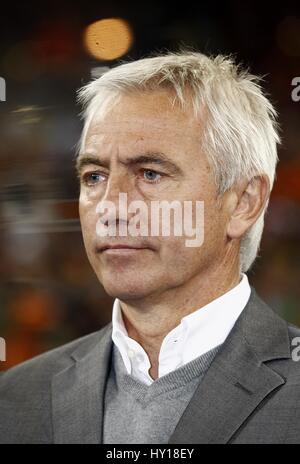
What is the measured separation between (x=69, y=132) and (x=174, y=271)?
12.7 inches

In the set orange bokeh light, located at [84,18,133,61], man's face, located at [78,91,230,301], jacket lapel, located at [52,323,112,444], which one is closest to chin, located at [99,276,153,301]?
man's face, located at [78,91,230,301]

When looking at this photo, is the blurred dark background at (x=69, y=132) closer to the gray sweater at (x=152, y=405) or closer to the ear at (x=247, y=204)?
the ear at (x=247, y=204)

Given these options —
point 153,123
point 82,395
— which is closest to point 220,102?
point 153,123

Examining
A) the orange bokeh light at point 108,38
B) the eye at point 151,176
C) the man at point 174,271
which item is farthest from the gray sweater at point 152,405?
the orange bokeh light at point 108,38

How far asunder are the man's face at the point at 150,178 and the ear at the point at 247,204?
46mm

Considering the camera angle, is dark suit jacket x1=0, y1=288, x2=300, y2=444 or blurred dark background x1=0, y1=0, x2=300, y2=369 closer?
dark suit jacket x1=0, y1=288, x2=300, y2=444

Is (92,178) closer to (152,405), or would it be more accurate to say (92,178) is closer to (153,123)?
(153,123)

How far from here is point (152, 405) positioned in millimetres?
837

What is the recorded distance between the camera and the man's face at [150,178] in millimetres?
839

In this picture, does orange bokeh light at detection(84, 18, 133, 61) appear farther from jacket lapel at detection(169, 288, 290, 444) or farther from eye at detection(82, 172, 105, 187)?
jacket lapel at detection(169, 288, 290, 444)

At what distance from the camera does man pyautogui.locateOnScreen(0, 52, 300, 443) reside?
0.82 metres

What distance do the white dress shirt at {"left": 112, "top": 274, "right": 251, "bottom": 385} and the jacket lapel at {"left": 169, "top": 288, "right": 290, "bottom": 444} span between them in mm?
25

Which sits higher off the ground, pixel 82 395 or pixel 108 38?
pixel 108 38
